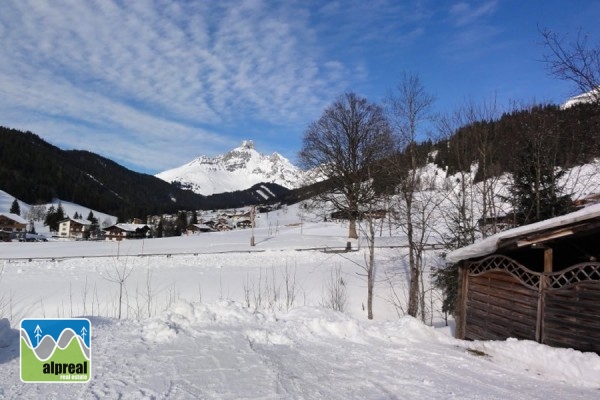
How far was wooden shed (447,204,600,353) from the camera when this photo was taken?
794 centimetres

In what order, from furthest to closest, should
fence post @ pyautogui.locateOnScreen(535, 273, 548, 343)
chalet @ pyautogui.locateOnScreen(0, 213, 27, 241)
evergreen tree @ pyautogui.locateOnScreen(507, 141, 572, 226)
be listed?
1. chalet @ pyautogui.locateOnScreen(0, 213, 27, 241)
2. evergreen tree @ pyautogui.locateOnScreen(507, 141, 572, 226)
3. fence post @ pyautogui.locateOnScreen(535, 273, 548, 343)

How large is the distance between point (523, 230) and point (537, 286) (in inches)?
49.4

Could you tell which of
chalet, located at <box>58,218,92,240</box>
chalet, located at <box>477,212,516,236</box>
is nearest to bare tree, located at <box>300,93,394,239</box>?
chalet, located at <box>477,212,516,236</box>

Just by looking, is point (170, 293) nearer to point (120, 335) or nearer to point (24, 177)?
point (120, 335)

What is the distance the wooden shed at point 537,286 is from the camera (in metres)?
7.94

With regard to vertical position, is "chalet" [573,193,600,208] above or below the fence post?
above

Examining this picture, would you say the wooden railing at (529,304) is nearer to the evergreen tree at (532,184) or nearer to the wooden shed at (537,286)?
the wooden shed at (537,286)

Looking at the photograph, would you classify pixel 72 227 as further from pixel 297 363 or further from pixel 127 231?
pixel 297 363

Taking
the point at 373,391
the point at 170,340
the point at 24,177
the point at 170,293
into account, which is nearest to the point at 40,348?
the point at 170,340

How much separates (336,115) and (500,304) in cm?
3041

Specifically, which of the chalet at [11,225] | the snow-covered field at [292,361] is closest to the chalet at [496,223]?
the snow-covered field at [292,361]

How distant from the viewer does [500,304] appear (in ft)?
32.8

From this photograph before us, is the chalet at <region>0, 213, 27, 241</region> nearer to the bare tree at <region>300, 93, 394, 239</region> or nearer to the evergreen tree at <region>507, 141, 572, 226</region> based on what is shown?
the bare tree at <region>300, 93, 394, 239</region>

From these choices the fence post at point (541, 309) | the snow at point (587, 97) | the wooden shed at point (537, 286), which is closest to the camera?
the wooden shed at point (537, 286)
